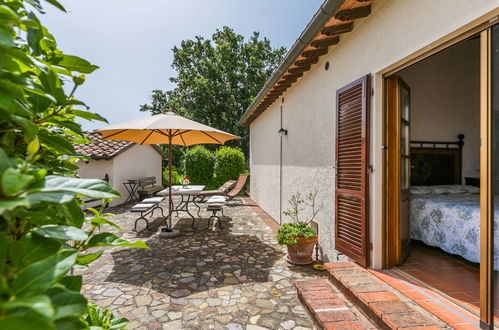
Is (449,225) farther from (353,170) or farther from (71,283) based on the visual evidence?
(71,283)

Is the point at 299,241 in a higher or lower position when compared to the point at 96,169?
lower

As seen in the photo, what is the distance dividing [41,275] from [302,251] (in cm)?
391

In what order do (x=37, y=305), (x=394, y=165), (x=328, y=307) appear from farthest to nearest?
(x=394, y=165) < (x=328, y=307) < (x=37, y=305)

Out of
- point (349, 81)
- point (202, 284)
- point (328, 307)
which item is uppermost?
point (349, 81)

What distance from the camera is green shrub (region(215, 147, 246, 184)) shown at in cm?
1435

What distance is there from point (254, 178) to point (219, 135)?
4.90 meters

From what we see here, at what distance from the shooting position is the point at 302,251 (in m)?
4.03

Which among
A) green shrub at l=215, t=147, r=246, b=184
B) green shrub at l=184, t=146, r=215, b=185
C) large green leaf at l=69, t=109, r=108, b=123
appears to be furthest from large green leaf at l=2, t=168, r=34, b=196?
green shrub at l=184, t=146, r=215, b=185

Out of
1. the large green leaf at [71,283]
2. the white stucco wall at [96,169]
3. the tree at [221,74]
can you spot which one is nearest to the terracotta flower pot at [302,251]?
the large green leaf at [71,283]

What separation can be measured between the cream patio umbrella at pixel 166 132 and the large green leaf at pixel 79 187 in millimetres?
4365

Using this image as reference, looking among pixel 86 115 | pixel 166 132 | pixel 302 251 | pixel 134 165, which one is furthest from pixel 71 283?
pixel 134 165

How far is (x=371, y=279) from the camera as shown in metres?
2.82

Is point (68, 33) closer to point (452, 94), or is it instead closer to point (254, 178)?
point (452, 94)

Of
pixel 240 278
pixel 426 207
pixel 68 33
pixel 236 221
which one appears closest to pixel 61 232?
pixel 68 33
